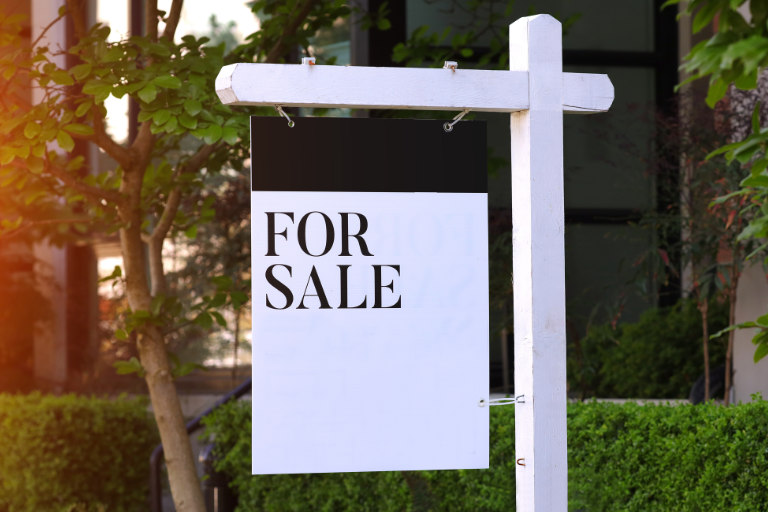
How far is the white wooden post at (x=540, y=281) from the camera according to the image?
2717mm

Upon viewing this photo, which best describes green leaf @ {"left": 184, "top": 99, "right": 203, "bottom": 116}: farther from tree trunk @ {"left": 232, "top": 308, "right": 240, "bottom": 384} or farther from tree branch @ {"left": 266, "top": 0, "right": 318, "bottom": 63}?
tree trunk @ {"left": 232, "top": 308, "right": 240, "bottom": 384}

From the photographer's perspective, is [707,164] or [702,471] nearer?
[702,471]

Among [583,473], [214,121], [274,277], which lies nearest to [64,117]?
[214,121]

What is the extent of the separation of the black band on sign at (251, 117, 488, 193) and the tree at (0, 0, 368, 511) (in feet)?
3.61

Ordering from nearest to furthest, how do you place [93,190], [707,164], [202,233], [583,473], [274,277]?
[274,277], [583,473], [93,190], [707,164], [202,233]

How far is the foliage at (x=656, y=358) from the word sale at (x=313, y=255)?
A: 4.13 meters

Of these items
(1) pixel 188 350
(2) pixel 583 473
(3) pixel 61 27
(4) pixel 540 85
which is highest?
(3) pixel 61 27

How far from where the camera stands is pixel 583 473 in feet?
14.8

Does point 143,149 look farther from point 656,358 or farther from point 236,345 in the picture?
point 656,358

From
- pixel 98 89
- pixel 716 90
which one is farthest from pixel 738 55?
pixel 98 89

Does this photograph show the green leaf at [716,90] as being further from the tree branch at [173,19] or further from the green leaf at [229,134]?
the tree branch at [173,19]

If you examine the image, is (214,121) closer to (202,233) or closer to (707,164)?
(707,164)

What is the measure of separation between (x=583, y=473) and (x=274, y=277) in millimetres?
2444

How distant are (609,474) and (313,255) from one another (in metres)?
2.39
